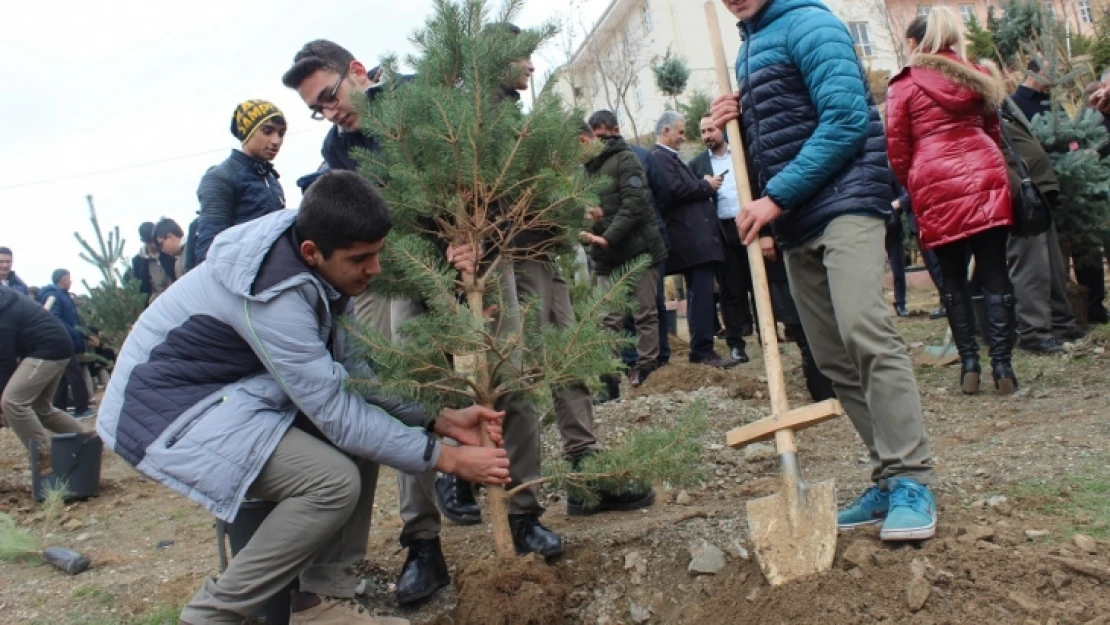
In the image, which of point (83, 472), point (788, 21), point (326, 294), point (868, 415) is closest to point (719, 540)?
point (868, 415)

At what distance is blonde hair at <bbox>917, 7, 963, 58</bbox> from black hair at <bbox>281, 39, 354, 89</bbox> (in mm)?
2912

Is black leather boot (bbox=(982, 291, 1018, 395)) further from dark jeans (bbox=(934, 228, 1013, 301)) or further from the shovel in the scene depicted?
the shovel

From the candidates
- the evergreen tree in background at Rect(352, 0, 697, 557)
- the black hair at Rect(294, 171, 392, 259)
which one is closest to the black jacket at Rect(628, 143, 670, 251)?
the evergreen tree in background at Rect(352, 0, 697, 557)

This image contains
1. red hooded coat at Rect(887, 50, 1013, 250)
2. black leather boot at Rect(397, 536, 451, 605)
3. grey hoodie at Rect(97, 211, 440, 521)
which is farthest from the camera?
red hooded coat at Rect(887, 50, 1013, 250)

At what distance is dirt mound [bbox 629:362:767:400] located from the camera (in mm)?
6223

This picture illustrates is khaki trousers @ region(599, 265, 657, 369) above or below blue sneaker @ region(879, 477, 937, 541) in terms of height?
above

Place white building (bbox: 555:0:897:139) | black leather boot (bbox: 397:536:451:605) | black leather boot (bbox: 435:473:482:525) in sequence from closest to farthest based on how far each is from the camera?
black leather boot (bbox: 397:536:451:605), black leather boot (bbox: 435:473:482:525), white building (bbox: 555:0:897:139)

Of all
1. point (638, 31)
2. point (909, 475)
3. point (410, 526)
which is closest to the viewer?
point (909, 475)

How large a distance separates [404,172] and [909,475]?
1918 millimetres

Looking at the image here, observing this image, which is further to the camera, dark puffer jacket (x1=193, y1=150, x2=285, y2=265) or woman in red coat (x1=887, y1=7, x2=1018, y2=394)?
woman in red coat (x1=887, y1=7, x2=1018, y2=394)

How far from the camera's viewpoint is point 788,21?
2934 mm

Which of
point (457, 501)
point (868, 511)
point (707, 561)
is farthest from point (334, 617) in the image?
point (868, 511)

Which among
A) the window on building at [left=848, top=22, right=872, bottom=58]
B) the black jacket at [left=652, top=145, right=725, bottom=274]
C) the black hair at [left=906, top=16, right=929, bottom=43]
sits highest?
the window on building at [left=848, top=22, right=872, bottom=58]

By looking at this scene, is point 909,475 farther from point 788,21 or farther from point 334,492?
point 334,492
